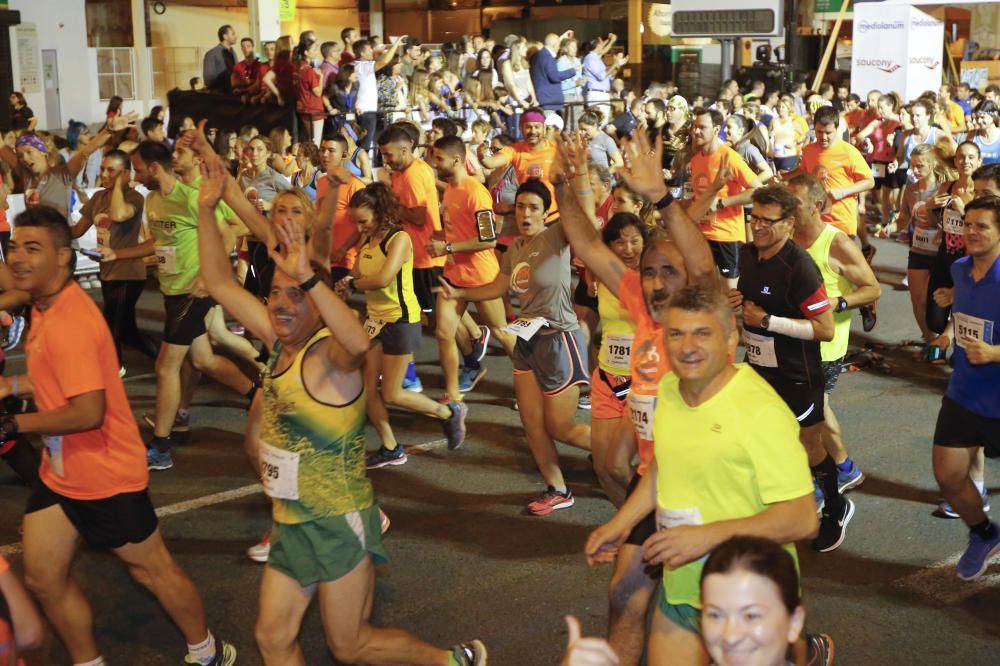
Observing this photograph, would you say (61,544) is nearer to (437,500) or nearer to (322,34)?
(437,500)

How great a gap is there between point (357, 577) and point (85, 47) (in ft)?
86.7

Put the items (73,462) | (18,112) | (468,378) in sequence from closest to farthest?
(73,462) → (468,378) → (18,112)

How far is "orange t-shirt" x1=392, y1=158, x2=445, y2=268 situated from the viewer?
369 inches

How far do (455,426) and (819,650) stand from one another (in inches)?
145

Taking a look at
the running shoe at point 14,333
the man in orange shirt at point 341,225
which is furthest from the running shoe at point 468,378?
the running shoe at point 14,333

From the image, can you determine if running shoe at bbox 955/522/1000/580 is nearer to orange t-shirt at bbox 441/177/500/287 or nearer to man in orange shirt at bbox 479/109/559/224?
orange t-shirt at bbox 441/177/500/287

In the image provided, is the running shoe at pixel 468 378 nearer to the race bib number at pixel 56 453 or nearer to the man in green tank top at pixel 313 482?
the race bib number at pixel 56 453

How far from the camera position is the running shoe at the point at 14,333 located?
10547 millimetres

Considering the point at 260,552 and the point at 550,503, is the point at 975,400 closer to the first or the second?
the point at 550,503

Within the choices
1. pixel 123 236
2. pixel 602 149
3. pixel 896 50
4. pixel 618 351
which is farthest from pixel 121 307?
pixel 896 50

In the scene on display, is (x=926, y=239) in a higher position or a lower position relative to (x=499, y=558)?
higher

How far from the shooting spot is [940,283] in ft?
30.2

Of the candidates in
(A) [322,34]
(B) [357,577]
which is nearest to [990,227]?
(B) [357,577]

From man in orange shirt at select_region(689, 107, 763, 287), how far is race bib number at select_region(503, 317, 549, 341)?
172 inches
